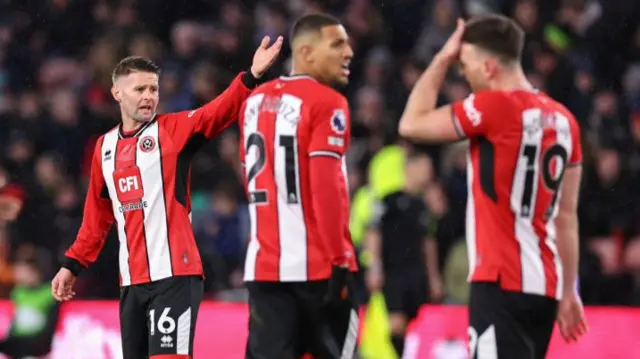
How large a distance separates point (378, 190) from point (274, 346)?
4.07 m

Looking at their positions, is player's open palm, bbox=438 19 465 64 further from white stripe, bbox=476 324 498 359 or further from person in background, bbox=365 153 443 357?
person in background, bbox=365 153 443 357

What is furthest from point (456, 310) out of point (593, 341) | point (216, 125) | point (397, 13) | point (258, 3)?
point (258, 3)

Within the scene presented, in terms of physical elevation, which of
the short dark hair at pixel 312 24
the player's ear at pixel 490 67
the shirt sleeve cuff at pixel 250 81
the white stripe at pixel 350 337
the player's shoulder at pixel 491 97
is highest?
the short dark hair at pixel 312 24

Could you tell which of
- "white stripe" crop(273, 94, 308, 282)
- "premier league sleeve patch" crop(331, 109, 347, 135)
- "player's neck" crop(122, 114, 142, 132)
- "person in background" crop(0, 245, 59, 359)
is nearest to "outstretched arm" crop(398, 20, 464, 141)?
"premier league sleeve patch" crop(331, 109, 347, 135)

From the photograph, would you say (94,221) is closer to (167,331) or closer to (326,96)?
(167,331)

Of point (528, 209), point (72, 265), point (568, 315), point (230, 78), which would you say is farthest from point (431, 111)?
point (230, 78)

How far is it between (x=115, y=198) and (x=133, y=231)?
23 cm

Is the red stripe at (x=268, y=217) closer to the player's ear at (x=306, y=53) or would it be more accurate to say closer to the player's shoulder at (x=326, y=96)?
the player's shoulder at (x=326, y=96)

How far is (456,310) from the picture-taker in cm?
948

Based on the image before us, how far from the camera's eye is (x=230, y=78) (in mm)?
13727

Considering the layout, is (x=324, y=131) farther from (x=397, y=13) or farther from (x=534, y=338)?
(x=397, y=13)

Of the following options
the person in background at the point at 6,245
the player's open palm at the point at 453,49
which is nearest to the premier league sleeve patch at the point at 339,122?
the player's open palm at the point at 453,49

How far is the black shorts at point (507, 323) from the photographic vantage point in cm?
527

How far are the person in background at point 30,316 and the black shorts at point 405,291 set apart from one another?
8.78 ft
